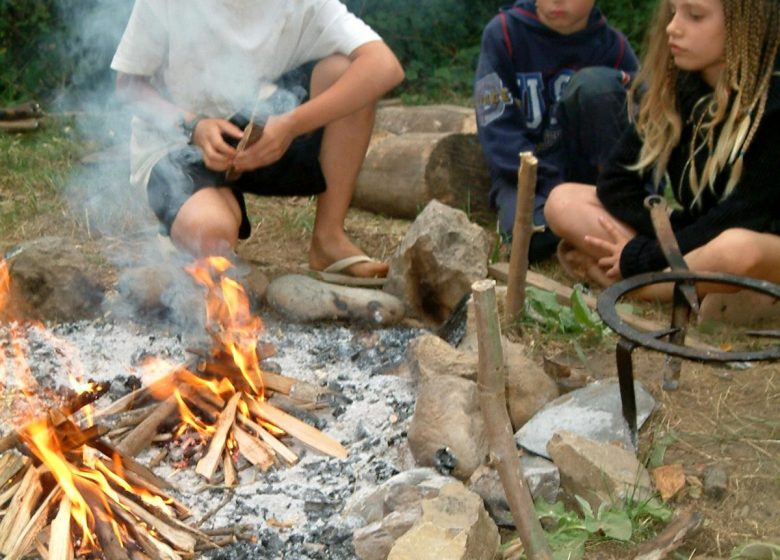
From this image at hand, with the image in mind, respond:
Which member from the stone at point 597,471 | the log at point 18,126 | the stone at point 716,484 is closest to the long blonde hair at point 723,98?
the stone at point 716,484

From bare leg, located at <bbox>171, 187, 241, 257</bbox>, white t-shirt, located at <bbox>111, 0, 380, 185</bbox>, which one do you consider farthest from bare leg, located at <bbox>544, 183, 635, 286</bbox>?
bare leg, located at <bbox>171, 187, 241, 257</bbox>

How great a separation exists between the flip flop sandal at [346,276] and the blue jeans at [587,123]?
27.7 inches

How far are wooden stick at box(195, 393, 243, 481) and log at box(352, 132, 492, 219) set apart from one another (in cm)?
205

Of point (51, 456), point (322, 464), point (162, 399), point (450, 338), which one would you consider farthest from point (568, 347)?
A: point (51, 456)

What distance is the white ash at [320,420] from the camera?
248 cm

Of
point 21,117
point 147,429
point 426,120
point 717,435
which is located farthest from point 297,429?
point 21,117

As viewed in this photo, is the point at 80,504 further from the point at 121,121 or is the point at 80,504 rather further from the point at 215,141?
the point at 121,121

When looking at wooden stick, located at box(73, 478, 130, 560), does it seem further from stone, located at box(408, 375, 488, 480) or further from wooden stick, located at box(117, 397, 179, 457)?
stone, located at box(408, 375, 488, 480)

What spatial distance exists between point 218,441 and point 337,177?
155cm

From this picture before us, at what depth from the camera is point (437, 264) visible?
364cm

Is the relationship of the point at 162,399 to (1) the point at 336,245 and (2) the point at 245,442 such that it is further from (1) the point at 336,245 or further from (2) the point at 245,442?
(1) the point at 336,245

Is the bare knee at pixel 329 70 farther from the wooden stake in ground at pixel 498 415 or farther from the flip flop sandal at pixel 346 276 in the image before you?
the wooden stake in ground at pixel 498 415

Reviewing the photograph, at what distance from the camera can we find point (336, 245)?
4.09 metres

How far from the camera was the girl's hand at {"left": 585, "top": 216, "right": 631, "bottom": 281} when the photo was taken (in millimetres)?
3885
